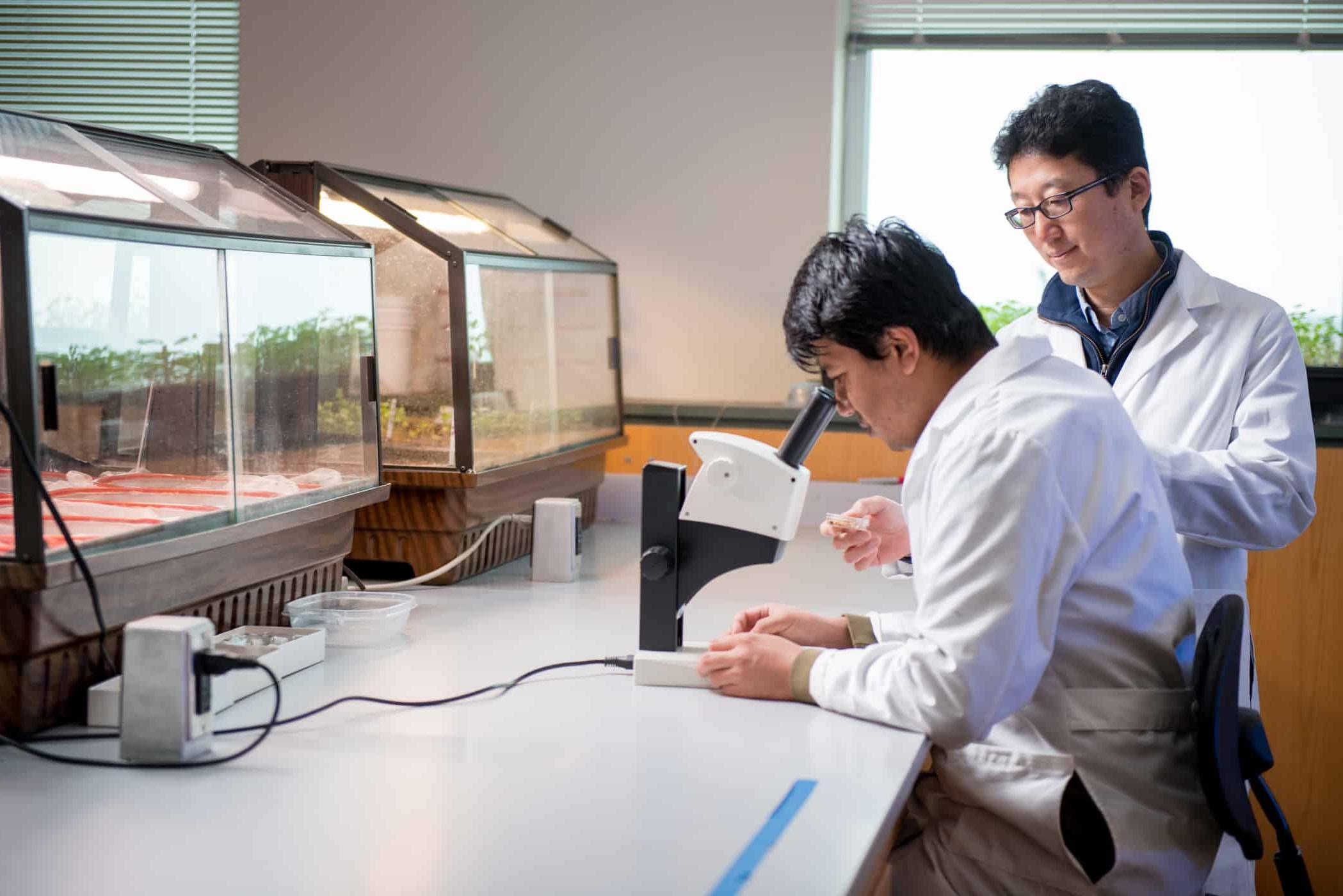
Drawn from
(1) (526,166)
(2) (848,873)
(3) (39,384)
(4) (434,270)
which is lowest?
(2) (848,873)

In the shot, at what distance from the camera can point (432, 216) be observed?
8.16 feet

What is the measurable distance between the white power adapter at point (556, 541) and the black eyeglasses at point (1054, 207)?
0.97 meters

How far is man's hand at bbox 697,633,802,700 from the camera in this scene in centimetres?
150

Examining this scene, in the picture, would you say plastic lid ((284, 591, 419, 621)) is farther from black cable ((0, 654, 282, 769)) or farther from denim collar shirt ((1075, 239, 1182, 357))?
denim collar shirt ((1075, 239, 1182, 357))

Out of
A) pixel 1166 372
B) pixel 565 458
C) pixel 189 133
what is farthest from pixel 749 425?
pixel 189 133

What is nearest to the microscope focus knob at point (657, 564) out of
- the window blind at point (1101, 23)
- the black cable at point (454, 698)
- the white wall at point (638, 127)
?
the black cable at point (454, 698)

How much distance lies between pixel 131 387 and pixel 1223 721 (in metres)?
1.37

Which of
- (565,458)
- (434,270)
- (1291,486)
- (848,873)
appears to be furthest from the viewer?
(565,458)

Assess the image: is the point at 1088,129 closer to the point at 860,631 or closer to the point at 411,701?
the point at 860,631

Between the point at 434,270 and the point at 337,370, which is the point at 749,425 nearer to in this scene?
the point at 434,270

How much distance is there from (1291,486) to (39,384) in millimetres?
1721

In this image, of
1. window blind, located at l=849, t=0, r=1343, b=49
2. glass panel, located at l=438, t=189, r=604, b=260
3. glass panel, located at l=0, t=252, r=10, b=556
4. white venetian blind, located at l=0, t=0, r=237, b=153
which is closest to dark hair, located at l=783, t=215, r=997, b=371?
glass panel, located at l=0, t=252, r=10, b=556

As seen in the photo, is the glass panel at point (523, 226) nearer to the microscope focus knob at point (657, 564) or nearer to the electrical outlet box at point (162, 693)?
the microscope focus knob at point (657, 564)

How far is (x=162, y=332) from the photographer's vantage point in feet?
5.21
